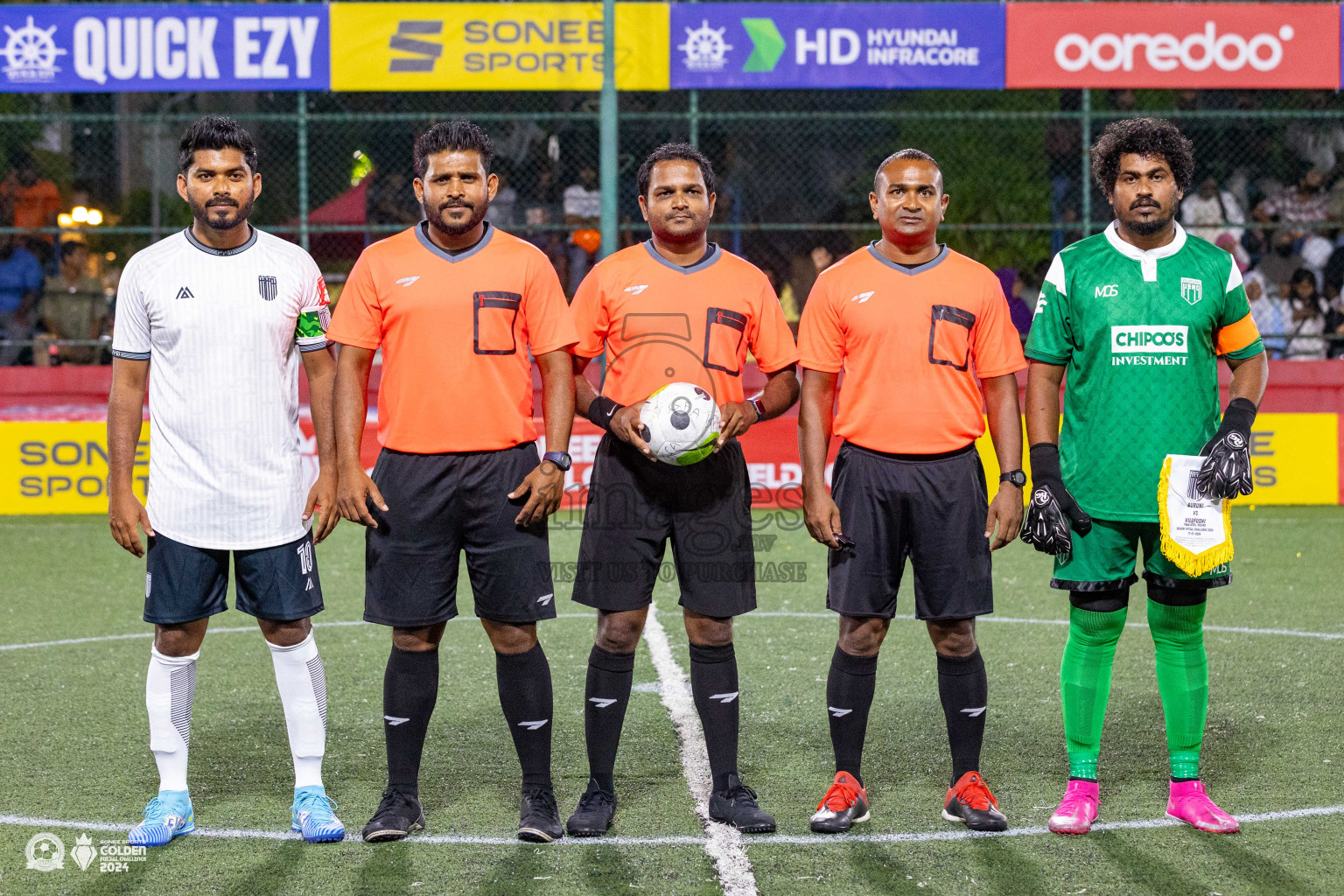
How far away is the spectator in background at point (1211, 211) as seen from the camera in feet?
48.8

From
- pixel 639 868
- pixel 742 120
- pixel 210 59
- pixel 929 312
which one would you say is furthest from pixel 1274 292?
pixel 639 868

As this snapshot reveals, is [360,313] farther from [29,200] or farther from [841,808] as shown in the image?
[29,200]

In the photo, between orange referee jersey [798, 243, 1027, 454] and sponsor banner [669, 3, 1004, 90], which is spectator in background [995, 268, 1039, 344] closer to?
sponsor banner [669, 3, 1004, 90]

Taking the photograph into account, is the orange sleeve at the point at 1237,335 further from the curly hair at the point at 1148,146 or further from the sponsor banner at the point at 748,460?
the sponsor banner at the point at 748,460

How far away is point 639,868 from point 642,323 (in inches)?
64.3

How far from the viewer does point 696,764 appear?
522 centimetres

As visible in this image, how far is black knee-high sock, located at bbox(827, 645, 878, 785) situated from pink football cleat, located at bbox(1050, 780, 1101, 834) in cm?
63

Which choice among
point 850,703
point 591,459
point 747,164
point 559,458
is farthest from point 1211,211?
point 559,458

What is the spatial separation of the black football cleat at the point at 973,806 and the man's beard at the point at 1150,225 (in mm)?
1777

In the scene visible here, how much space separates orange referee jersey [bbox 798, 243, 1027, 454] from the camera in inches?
175

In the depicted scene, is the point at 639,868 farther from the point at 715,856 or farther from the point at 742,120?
the point at 742,120

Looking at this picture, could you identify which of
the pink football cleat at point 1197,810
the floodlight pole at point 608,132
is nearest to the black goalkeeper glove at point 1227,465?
the pink football cleat at point 1197,810

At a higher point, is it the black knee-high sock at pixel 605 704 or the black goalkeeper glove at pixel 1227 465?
the black goalkeeper glove at pixel 1227 465

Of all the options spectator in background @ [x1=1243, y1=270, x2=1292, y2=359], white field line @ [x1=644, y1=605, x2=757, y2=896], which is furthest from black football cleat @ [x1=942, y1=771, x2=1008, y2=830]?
spectator in background @ [x1=1243, y1=270, x2=1292, y2=359]
